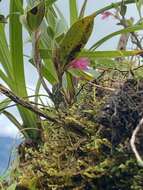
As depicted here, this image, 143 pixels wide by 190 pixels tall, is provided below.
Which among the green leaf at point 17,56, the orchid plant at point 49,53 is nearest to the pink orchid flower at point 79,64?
the orchid plant at point 49,53

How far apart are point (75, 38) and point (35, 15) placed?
8cm

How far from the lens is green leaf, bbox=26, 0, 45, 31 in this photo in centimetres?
71

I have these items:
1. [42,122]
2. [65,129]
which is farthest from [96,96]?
[42,122]

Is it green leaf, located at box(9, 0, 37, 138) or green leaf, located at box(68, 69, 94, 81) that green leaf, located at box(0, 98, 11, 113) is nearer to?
green leaf, located at box(9, 0, 37, 138)

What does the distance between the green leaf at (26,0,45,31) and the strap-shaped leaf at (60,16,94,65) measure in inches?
2.2

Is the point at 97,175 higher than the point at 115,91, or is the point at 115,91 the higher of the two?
the point at 115,91

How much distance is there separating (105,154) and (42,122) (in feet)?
0.87

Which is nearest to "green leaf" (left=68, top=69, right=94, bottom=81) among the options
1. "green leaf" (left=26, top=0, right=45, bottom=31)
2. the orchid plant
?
the orchid plant

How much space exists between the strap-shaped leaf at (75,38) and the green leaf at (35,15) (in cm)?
5

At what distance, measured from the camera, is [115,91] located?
0.64 metres

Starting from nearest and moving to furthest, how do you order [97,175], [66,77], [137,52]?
[97,175]
[137,52]
[66,77]

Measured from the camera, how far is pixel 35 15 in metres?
0.72

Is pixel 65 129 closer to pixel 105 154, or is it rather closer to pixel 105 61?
pixel 105 154

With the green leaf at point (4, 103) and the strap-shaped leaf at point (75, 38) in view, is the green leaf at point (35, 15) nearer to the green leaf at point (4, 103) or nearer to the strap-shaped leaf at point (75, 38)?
the strap-shaped leaf at point (75, 38)
